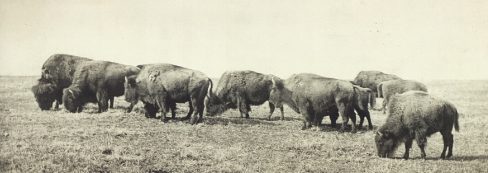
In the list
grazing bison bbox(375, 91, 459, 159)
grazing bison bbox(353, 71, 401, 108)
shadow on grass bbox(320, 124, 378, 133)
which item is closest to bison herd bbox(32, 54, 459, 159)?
grazing bison bbox(375, 91, 459, 159)

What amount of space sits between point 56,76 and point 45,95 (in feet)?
4.26

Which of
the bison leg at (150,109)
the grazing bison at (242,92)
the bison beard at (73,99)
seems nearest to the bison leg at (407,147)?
the grazing bison at (242,92)

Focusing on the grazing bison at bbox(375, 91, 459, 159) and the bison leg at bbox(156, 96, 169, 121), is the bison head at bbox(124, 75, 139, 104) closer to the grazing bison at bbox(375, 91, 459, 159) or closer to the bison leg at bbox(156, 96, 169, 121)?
the bison leg at bbox(156, 96, 169, 121)

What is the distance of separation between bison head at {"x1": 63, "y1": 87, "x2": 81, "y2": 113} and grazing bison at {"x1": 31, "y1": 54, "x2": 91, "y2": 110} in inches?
63.7

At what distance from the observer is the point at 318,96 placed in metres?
16.6

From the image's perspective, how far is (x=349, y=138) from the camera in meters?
15.0

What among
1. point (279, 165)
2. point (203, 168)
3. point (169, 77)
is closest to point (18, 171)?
point (203, 168)

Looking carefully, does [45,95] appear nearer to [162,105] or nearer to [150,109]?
[150,109]

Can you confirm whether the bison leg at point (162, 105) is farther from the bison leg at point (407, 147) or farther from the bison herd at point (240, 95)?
the bison leg at point (407, 147)

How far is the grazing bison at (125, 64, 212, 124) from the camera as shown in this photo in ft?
53.3

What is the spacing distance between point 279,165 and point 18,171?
5369 mm

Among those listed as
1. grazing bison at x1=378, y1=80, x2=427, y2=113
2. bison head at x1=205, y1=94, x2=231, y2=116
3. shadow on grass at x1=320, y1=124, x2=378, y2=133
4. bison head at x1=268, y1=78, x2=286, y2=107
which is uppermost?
bison head at x1=268, y1=78, x2=286, y2=107

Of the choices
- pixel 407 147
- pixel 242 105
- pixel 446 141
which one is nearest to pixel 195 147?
pixel 407 147

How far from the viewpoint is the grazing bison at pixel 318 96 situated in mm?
16047
